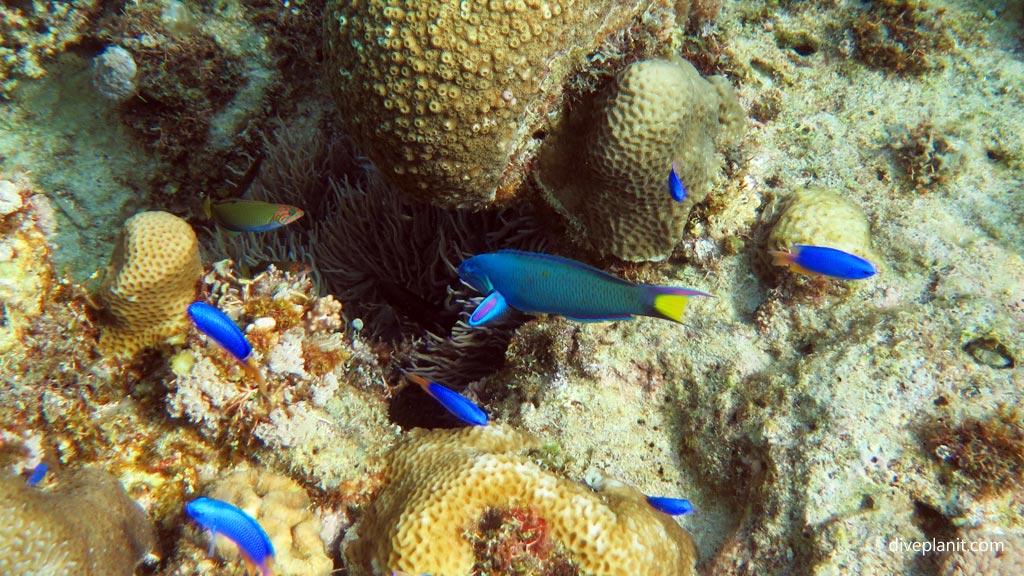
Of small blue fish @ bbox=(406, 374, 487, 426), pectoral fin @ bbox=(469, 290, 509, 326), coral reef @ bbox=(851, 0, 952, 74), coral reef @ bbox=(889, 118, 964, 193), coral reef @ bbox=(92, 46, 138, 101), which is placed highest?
coral reef @ bbox=(851, 0, 952, 74)

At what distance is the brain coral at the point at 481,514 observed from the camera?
257 cm

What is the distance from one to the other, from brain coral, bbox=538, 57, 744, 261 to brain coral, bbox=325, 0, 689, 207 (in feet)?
1.06

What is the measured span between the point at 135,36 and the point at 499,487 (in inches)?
189

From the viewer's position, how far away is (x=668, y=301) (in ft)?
7.13

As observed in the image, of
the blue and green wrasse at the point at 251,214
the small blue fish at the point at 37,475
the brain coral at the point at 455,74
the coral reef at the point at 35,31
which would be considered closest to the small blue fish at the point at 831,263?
the brain coral at the point at 455,74

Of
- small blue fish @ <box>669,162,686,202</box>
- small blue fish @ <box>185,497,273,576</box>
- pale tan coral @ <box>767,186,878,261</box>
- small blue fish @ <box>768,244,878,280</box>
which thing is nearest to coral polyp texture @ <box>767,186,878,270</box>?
pale tan coral @ <box>767,186,878,261</box>

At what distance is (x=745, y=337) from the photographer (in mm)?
3209

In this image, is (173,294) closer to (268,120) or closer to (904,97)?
(268,120)

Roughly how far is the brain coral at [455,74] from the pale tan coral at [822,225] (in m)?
1.56

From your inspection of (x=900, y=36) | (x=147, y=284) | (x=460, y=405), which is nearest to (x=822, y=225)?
(x=900, y=36)

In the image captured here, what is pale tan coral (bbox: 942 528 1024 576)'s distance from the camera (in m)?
2.09

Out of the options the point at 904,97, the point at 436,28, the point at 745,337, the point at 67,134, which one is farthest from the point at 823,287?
the point at 67,134

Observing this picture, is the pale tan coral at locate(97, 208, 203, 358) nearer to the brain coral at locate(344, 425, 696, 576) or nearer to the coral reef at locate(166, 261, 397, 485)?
the coral reef at locate(166, 261, 397, 485)

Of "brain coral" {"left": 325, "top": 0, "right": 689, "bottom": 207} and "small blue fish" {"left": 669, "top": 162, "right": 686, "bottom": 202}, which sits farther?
"small blue fish" {"left": 669, "top": 162, "right": 686, "bottom": 202}
